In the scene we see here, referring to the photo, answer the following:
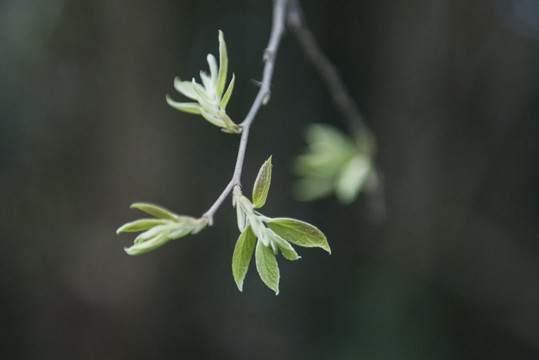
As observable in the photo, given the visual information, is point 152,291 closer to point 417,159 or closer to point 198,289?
point 198,289

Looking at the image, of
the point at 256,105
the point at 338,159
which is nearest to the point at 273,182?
the point at 338,159

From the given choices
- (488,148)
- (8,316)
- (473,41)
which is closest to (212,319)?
(8,316)

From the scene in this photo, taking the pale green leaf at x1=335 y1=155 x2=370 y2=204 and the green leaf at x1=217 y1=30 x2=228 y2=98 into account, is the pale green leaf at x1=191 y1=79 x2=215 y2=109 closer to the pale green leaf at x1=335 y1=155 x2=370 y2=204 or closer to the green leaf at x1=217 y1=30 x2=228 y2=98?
the green leaf at x1=217 y1=30 x2=228 y2=98

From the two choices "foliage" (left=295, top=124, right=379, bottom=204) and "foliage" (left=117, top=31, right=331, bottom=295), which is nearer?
"foliage" (left=117, top=31, right=331, bottom=295)

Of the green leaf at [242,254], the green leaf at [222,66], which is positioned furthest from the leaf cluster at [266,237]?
the green leaf at [222,66]

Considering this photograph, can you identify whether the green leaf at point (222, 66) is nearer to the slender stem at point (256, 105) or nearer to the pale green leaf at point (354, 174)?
the slender stem at point (256, 105)

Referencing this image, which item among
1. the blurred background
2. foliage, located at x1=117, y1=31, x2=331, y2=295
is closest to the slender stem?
foliage, located at x1=117, y1=31, x2=331, y2=295

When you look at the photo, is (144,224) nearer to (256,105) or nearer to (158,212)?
(158,212)
